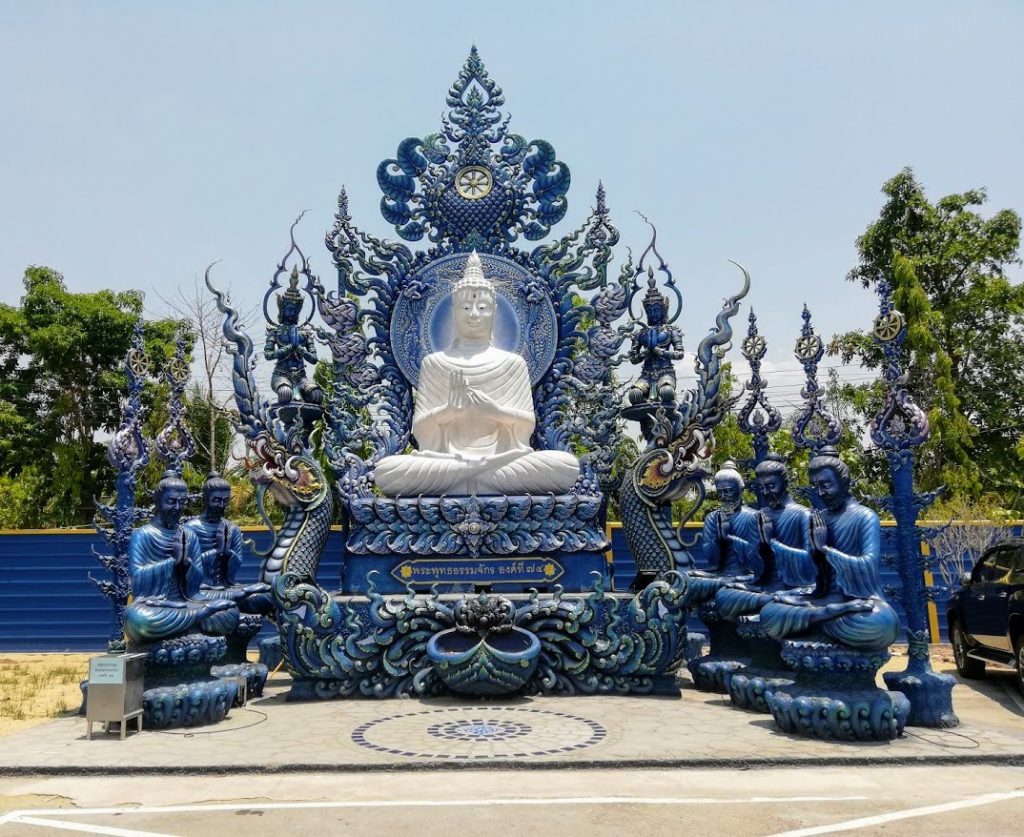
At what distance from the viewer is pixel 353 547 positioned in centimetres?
937

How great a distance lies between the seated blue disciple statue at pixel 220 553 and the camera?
823cm

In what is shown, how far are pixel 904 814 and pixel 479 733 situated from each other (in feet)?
10.4

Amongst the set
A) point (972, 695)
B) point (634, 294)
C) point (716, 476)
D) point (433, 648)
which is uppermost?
point (634, 294)

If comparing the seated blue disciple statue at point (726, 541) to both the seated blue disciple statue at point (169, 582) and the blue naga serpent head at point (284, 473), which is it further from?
the seated blue disciple statue at point (169, 582)

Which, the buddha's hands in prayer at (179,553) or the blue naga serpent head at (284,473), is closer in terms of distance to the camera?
the buddha's hands in prayer at (179,553)

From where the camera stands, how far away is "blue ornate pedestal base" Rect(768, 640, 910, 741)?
6391 mm

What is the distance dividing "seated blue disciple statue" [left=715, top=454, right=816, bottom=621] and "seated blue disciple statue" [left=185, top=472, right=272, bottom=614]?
4.61 metres

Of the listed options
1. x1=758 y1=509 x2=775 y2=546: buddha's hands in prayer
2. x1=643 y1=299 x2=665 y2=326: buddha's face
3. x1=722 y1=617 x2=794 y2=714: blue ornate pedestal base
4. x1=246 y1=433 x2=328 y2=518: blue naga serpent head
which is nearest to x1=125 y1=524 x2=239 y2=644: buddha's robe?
x1=246 y1=433 x2=328 y2=518: blue naga serpent head

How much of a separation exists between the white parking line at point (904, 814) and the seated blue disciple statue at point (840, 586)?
1.44 metres

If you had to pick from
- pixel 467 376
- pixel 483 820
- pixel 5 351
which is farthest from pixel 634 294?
pixel 5 351

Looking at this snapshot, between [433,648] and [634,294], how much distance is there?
4819 millimetres

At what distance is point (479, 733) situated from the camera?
22.5 ft

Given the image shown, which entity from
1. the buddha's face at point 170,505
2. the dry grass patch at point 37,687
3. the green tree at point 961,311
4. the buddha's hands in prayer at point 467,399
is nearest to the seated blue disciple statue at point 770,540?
the buddha's hands in prayer at point 467,399

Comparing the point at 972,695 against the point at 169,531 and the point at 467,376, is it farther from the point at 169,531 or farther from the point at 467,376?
the point at 169,531
